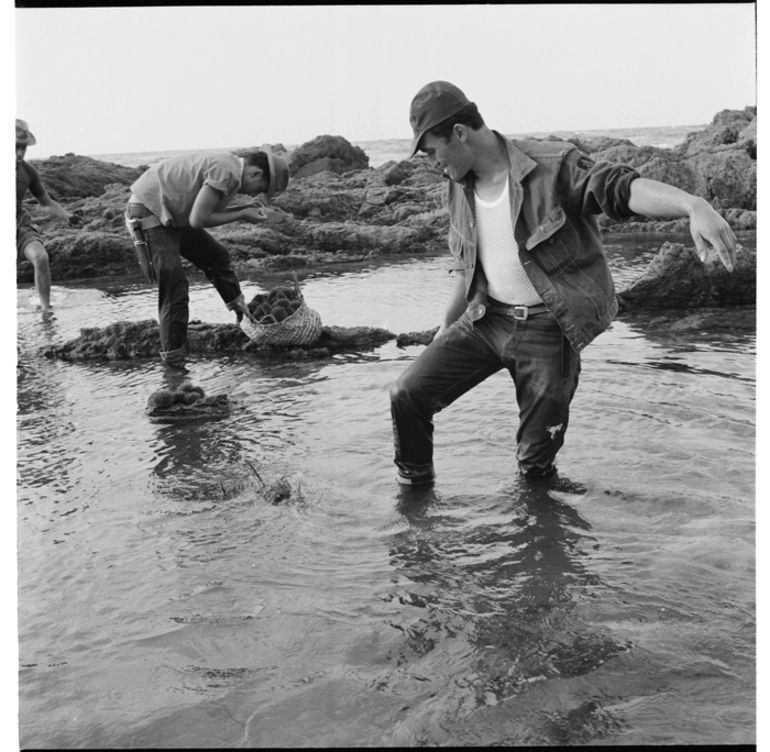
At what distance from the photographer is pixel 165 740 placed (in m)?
2.62

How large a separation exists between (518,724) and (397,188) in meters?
16.9

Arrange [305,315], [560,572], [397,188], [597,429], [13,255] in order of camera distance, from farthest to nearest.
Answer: [397,188] → [305,315] → [597,429] → [560,572] → [13,255]

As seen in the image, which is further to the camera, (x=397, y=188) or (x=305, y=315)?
(x=397, y=188)

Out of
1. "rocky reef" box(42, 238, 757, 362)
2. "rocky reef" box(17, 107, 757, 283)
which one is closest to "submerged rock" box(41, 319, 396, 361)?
"rocky reef" box(42, 238, 757, 362)

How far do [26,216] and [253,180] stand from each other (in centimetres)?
431

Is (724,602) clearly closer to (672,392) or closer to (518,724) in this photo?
(518,724)

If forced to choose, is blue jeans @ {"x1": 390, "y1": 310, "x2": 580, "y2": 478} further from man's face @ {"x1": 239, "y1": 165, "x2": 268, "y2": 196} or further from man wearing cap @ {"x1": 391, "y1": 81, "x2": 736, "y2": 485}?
→ man's face @ {"x1": 239, "y1": 165, "x2": 268, "y2": 196}

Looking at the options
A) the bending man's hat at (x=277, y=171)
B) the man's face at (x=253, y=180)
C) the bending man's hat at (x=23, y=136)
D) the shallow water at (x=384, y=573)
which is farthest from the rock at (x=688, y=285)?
the bending man's hat at (x=23, y=136)

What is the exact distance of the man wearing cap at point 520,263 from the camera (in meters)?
3.68

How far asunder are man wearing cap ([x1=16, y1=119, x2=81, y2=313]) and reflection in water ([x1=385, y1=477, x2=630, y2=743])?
A: 186 inches

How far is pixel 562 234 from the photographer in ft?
12.3

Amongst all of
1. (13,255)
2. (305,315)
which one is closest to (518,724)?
(13,255)

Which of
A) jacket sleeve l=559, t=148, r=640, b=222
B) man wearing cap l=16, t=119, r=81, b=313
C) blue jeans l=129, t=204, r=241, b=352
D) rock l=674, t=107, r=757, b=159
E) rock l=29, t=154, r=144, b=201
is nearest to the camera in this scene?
jacket sleeve l=559, t=148, r=640, b=222

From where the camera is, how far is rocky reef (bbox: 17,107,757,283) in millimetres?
13070
